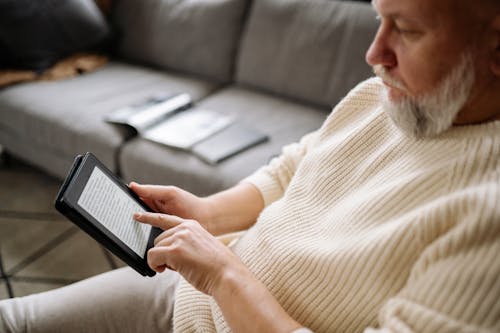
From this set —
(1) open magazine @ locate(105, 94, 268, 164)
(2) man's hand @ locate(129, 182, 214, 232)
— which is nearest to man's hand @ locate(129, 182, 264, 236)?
(2) man's hand @ locate(129, 182, 214, 232)

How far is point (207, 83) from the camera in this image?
7.04 ft

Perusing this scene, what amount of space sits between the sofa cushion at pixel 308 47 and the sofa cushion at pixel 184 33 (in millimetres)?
91

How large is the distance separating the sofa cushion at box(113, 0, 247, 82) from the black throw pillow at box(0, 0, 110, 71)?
168 mm

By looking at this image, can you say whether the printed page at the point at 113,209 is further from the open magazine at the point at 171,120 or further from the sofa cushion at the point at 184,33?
the sofa cushion at the point at 184,33

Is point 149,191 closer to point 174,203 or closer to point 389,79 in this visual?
point 174,203

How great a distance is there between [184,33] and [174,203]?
1.41 m

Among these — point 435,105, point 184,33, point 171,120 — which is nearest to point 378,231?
point 435,105

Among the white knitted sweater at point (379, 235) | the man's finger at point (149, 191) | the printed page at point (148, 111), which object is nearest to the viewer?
the white knitted sweater at point (379, 235)

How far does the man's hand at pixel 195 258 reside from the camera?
75cm

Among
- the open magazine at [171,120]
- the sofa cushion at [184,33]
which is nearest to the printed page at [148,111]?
the open magazine at [171,120]

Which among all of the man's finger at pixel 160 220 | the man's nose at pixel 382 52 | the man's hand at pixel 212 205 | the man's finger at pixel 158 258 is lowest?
the man's hand at pixel 212 205

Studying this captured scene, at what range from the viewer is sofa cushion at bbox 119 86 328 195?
59.3 inches

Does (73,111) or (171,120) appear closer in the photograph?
(171,120)

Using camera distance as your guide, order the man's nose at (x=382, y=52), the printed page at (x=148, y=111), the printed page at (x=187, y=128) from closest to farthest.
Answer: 1. the man's nose at (x=382, y=52)
2. the printed page at (x=187, y=128)
3. the printed page at (x=148, y=111)
